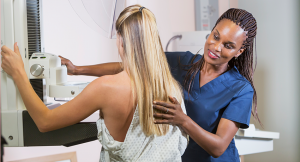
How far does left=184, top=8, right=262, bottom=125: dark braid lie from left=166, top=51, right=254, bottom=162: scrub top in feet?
0.10

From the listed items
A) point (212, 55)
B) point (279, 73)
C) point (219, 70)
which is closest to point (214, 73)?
point (219, 70)

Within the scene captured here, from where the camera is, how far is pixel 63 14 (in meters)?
1.62

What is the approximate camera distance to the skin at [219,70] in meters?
0.84

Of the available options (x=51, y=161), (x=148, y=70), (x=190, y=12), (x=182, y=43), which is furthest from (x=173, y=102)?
(x=190, y=12)

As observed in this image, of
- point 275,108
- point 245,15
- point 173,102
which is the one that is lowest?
point 275,108

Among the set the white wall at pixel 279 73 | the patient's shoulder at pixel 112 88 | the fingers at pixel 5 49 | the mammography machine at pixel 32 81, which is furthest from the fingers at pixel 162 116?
the white wall at pixel 279 73

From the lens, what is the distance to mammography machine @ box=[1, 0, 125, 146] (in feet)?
2.70

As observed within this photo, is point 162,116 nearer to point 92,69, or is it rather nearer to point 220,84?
point 220,84

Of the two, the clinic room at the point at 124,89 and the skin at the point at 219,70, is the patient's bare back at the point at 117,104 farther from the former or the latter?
the skin at the point at 219,70

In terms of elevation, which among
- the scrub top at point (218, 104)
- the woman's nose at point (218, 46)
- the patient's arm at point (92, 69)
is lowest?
the scrub top at point (218, 104)

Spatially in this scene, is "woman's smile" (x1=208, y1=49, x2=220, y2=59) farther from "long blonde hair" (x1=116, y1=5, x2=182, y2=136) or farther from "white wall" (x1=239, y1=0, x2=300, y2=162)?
"white wall" (x1=239, y1=0, x2=300, y2=162)

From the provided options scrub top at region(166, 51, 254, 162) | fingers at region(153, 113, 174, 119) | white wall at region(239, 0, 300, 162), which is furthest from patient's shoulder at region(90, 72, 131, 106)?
white wall at region(239, 0, 300, 162)

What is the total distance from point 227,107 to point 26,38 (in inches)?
29.8

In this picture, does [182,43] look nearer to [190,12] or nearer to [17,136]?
[190,12]
